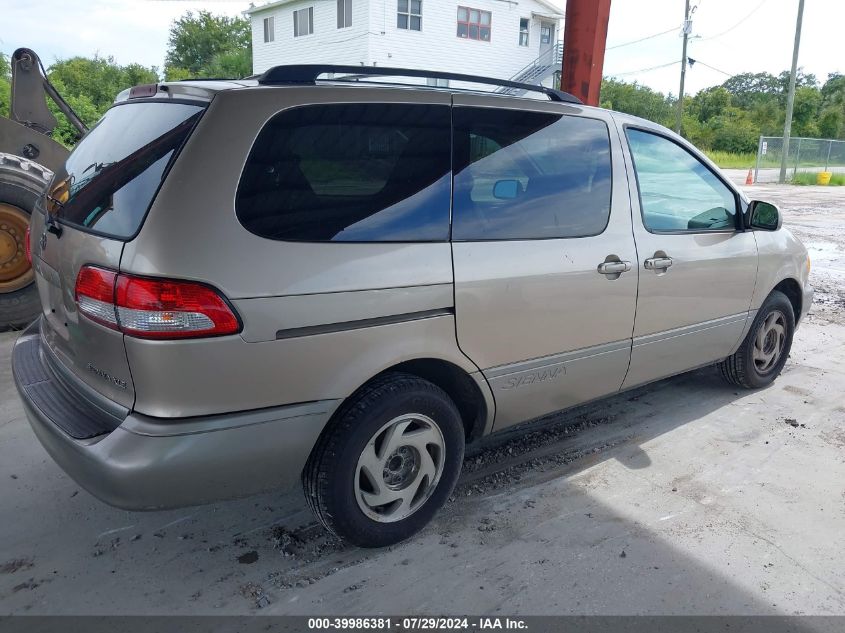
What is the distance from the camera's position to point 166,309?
218 cm

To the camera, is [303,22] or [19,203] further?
Answer: [303,22]

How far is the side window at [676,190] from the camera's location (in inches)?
145

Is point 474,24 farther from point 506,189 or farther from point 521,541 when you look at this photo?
point 521,541

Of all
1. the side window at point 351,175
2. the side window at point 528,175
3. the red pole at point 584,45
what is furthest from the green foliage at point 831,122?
the side window at point 351,175

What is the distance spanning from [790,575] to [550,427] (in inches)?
62.8

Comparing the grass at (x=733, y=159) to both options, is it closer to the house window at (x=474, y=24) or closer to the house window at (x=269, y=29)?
the house window at (x=474, y=24)

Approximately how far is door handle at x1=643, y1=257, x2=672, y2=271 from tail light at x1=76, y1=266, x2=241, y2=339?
2295mm

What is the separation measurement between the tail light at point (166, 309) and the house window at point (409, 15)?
27207 mm

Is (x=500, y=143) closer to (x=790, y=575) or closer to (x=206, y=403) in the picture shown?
(x=206, y=403)

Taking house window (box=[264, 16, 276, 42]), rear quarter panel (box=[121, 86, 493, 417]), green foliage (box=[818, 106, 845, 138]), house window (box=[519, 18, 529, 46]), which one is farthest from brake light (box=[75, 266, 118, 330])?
green foliage (box=[818, 106, 845, 138])

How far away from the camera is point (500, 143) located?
3.05 meters

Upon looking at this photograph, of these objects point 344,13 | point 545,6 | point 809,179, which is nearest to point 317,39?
point 344,13

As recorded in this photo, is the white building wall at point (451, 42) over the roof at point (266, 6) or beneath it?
beneath

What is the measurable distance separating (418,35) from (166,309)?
27.8m
